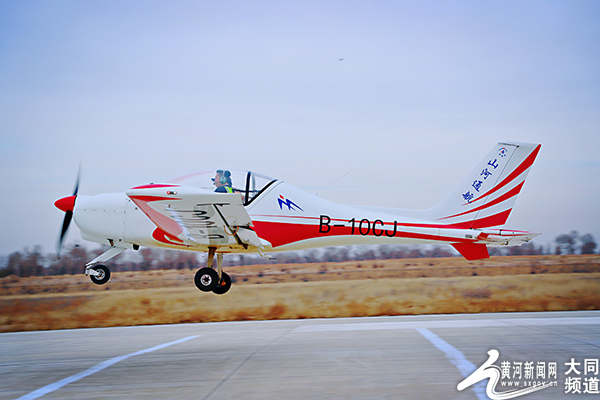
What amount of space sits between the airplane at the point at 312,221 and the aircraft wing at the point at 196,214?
0.04m

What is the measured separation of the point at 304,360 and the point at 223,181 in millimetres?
3945

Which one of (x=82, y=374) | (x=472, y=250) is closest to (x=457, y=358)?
(x=472, y=250)

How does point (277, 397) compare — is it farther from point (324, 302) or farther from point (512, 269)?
point (512, 269)

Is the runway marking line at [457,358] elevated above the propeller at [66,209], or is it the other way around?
the propeller at [66,209]

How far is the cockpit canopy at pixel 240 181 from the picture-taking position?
9.27m

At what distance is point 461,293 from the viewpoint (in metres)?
20.3

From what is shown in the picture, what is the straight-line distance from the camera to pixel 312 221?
9.92 m

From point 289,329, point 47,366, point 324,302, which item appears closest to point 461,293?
point 324,302

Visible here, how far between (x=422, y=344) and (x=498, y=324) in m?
4.94

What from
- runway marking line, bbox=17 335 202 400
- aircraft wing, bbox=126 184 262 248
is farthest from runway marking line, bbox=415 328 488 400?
runway marking line, bbox=17 335 202 400

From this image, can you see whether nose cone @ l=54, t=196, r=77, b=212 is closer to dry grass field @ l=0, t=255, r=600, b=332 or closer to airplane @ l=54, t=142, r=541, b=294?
airplane @ l=54, t=142, r=541, b=294

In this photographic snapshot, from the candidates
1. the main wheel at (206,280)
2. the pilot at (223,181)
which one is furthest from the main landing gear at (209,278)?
the pilot at (223,181)

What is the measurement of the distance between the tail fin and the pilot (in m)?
4.40

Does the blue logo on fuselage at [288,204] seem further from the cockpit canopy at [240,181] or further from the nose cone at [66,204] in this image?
the nose cone at [66,204]
